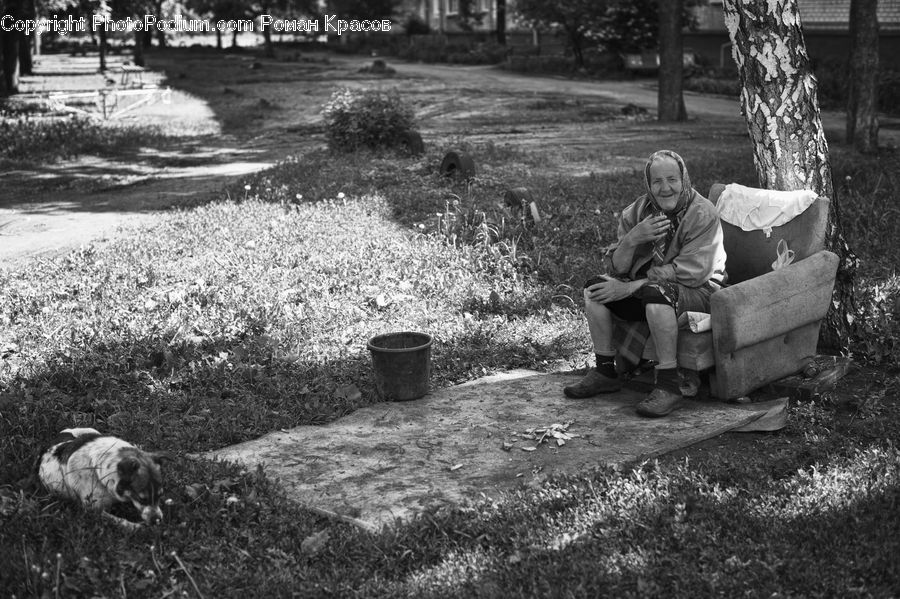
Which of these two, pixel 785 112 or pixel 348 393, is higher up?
pixel 785 112

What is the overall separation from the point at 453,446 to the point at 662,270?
1576mm

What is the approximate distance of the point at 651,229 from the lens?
5367 mm

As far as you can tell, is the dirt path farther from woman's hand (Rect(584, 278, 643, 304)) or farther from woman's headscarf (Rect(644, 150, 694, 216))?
A: woman's headscarf (Rect(644, 150, 694, 216))

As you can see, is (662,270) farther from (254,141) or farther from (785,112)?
(254,141)

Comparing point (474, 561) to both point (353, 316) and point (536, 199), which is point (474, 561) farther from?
point (536, 199)

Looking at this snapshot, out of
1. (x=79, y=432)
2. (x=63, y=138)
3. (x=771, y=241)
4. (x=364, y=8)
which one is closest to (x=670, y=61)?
(x=63, y=138)

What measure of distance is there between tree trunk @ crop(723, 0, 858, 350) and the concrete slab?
1.48 meters

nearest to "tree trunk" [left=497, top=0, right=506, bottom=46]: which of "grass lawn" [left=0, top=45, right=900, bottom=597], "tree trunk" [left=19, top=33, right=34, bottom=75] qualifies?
"tree trunk" [left=19, top=33, right=34, bottom=75]

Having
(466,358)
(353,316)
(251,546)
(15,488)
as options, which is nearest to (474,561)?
(251,546)

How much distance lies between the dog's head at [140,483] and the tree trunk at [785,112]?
4219mm

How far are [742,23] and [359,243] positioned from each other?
4152mm

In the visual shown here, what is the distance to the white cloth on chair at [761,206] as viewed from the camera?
227 inches

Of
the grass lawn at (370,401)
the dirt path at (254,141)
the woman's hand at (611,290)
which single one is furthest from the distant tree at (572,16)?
the woman's hand at (611,290)

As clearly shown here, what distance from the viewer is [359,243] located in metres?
8.96
